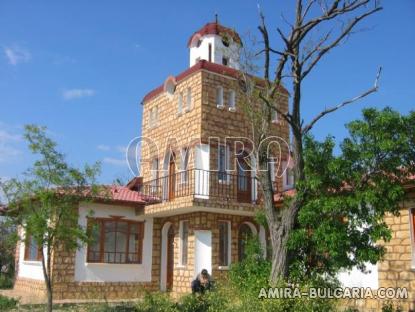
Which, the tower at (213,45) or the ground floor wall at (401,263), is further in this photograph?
the tower at (213,45)

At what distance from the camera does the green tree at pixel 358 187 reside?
9.08 m

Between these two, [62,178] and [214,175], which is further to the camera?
[214,175]

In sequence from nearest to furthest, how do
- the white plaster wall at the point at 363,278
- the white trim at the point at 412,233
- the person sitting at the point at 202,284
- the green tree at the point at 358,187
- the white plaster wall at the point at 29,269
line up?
the green tree at the point at 358,187 → the person sitting at the point at 202,284 → the white trim at the point at 412,233 → the white plaster wall at the point at 363,278 → the white plaster wall at the point at 29,269

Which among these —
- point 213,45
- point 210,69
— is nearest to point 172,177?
point 210,69

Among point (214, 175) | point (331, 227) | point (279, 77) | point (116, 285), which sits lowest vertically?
point (116, 285)

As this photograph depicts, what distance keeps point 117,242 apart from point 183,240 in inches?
95.5

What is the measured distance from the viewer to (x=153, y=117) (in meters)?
20.6

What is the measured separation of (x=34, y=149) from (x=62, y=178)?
0.87 m

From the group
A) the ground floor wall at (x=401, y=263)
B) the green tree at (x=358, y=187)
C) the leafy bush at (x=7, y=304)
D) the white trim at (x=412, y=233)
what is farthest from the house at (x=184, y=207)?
the green tree at (x=358, y=187)

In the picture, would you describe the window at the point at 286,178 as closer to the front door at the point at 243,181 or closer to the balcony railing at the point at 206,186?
the balcony railing at the point at 206,186

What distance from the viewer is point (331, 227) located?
920 cm

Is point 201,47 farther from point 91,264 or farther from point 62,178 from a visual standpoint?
point 62,178

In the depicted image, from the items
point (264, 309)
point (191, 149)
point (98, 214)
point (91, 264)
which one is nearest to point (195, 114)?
point (191, 149)

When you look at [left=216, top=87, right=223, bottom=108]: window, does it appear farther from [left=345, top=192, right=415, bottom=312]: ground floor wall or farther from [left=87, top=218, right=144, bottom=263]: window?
[left=345, top=192, right=415, bottom=312]: ground floor wall
